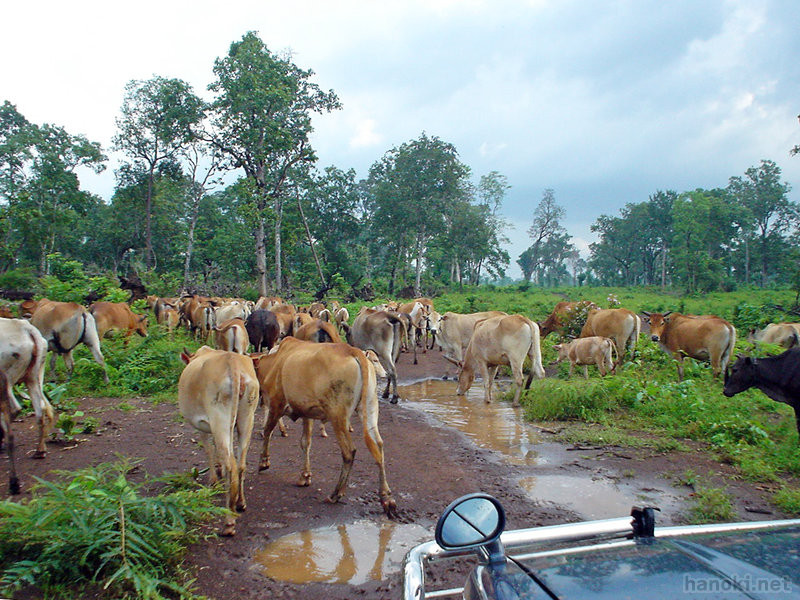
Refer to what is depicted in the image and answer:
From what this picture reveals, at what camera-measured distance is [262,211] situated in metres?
26.3

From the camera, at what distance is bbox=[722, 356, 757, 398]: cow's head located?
312 inches

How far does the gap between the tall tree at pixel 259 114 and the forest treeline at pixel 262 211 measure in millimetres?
83

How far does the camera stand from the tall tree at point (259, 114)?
25.8 meters

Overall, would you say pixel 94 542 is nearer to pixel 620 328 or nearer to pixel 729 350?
pixel 729 350

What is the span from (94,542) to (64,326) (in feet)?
25.9

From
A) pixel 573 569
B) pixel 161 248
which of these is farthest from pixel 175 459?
pixel 161 248

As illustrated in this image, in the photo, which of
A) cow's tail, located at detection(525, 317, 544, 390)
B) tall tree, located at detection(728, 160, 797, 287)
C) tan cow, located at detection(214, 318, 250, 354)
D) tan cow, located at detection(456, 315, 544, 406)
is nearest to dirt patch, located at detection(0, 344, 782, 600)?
tan cow, located at detection(214, 318, 250, 354)

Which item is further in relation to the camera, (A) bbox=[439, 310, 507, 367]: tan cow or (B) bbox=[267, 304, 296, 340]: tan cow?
(A) bbox=[439, 310, 507, 367]: tan cow

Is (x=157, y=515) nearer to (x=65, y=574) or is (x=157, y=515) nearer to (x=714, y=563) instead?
(x=65, y=574)

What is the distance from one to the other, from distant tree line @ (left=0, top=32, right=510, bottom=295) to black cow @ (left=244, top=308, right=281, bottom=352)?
14.0 meters

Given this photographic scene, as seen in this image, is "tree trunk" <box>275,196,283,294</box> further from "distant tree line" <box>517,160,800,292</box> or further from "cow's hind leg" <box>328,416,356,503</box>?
"distant tree line" <box>517,160,800,292</box>

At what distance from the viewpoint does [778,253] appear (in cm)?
5788

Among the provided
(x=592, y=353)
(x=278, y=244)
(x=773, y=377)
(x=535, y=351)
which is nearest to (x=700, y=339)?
(x=592, y=353)

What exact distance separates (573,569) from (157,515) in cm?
349
